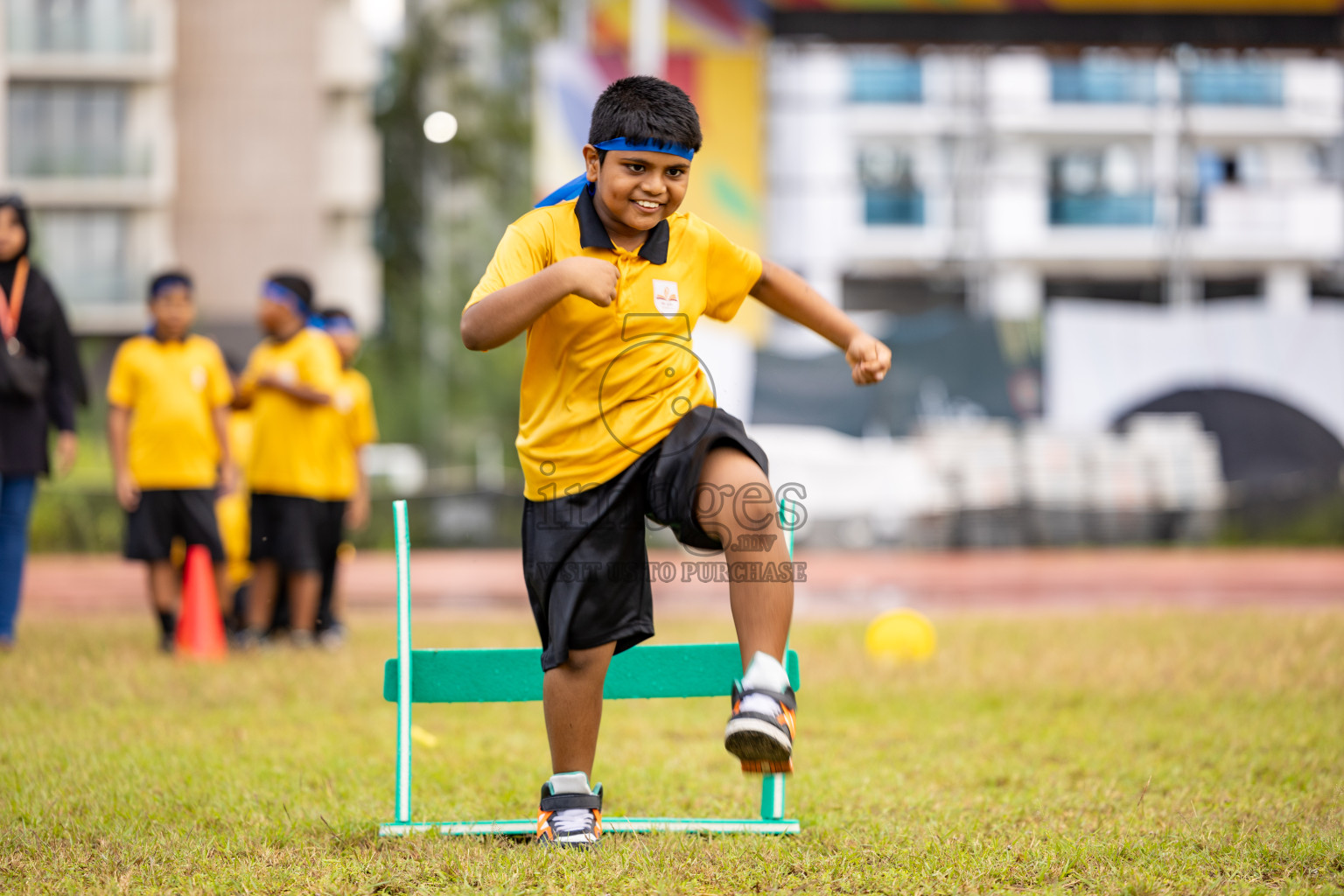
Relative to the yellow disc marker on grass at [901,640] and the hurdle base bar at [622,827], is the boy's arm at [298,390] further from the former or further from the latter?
the hurdle base bar at [622,827]

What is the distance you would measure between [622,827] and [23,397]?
4716 millimetres

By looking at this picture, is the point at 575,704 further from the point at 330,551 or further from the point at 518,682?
the point at 330,551

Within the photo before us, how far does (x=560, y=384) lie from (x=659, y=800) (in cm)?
144

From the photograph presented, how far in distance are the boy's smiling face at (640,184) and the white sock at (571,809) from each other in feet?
4.49

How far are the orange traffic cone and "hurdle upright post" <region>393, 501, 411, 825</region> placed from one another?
380 cm

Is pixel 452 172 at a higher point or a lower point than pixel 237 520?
higher

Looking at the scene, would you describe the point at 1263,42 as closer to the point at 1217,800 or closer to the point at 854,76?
the point at 1217,800

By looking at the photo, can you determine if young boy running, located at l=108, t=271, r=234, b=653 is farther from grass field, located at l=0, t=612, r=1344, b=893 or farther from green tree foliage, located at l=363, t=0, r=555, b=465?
green tree foliage, located at l=363, t=0, r=555, b=465

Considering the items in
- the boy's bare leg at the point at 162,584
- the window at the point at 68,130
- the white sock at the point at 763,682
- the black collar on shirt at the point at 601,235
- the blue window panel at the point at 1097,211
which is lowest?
the boy's bare leg at the point at 162,584

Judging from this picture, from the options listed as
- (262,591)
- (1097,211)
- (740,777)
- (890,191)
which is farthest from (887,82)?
(740,777)

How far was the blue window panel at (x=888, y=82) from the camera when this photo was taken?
131 feet

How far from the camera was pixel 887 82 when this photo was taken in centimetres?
4019

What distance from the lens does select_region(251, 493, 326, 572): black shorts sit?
760 cm

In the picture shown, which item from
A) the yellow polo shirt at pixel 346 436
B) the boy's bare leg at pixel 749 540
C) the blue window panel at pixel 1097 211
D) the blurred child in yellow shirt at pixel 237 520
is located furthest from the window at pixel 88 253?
the boy's bare leg at pixel 749 540
